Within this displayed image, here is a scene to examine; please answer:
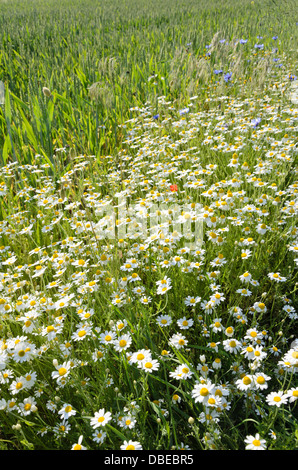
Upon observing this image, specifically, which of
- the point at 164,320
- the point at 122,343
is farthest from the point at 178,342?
the point at 122,343

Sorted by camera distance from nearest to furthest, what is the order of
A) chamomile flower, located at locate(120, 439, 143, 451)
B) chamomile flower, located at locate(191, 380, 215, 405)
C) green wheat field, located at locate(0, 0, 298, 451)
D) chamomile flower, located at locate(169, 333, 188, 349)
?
chamomile flower, located at locate(120, 439, 143, 451) < chamomile flower, located at locate(191, 380, 215, 405) < green wheat field, located at locate(0, 0, 298, 451) < chamomile flower, located at locate(169, 333, 188, 349)

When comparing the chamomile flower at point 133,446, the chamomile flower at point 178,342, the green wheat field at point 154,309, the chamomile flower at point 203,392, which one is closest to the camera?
the chamomile flower at point 133,446

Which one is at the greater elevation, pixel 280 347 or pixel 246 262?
pixel 246 262

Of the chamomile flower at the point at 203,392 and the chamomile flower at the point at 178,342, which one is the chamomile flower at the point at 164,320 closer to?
the chamomile flower at the point at 178,342

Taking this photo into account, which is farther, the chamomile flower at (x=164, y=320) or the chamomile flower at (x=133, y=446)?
the chamomile flower at (x=164, y=320)

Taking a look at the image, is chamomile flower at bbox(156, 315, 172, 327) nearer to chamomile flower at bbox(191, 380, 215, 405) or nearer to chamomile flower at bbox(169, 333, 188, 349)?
chamomile flower at bbox(169, 333, 188, 349)

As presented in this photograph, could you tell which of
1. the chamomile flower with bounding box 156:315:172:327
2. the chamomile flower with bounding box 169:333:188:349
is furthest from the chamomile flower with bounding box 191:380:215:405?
the chamomile flower with bounding box 156:315:172:327

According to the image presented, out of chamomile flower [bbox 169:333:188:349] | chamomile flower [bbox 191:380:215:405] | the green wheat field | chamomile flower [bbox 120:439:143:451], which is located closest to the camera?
chamomile flower [bbox 120:439:143:451]

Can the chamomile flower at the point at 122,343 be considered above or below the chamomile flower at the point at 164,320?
above

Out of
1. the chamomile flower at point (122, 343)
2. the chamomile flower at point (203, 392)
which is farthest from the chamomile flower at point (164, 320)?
the chamomile flower at point (203, 392)
